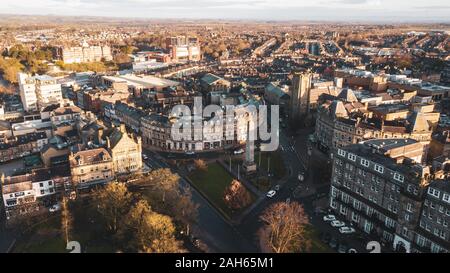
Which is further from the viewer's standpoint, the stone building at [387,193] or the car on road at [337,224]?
the car on road at [337,224]

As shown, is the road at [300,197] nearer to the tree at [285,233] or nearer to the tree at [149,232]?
the tree at [285,233]

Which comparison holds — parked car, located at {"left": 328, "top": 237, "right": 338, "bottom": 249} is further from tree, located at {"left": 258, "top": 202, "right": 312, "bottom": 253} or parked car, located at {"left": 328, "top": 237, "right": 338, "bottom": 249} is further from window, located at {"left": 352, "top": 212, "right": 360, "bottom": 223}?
window, located at {"left": 352, "top": 212, "right": 360, "bottom": 223}

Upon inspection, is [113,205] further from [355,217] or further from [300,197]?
[355,217]

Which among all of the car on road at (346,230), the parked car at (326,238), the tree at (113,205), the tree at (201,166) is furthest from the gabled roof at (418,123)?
the tree at (113,205)

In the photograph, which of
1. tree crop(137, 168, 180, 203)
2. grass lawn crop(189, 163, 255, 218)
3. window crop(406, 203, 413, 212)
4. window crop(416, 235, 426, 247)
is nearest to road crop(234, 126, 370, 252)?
grass lawn crop(189, 163, 255, 218)

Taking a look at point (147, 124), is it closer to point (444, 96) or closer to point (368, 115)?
point (368, 115)
